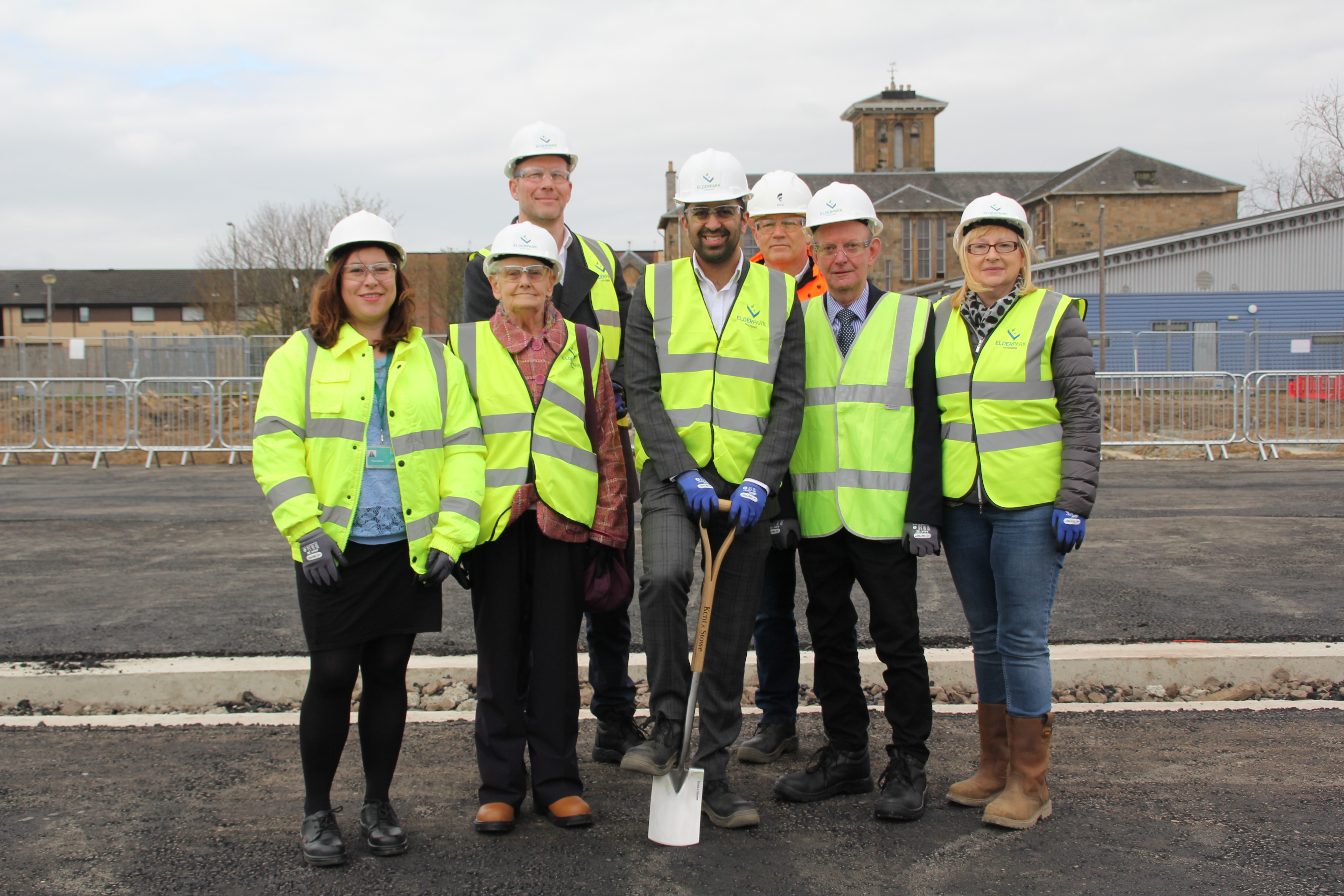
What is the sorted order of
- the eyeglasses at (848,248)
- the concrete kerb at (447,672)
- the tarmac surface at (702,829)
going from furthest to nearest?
the concrete kerb at (447,672) < the eyeglasses at (848,248) < the tarmac surface at (702,829)

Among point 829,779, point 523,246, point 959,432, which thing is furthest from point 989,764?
point 523,246

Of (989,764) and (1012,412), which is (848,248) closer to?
(1012,412)

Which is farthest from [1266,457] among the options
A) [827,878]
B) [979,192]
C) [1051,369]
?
[979,192]

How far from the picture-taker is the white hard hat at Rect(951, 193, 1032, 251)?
3869 millimetres

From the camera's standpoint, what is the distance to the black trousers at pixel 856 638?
155 inches

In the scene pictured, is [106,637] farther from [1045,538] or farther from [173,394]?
[173,394]

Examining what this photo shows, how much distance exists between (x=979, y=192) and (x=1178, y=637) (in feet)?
222

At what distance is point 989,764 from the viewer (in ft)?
13.1

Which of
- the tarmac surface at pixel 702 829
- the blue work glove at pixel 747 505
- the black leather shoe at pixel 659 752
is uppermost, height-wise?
the blue work glove at pixel 747 505

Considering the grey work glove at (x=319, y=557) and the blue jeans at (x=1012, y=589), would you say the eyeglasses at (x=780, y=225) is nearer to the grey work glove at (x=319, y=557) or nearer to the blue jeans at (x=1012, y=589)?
the blue jeans at (x=1012, y=589)

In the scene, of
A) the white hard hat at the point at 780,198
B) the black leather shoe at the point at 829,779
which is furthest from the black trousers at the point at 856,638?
the white hard hat at the point at 780,198

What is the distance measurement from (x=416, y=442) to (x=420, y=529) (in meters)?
0.31

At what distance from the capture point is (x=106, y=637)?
226 inches

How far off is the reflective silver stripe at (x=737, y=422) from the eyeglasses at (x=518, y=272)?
847 millimetres
